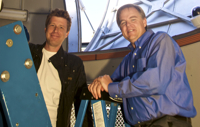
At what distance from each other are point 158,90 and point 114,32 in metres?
3.75

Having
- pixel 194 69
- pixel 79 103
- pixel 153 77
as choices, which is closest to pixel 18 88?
pixel 153 77

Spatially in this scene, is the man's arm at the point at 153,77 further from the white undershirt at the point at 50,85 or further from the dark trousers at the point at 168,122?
the white undershirt at the point at 50,85

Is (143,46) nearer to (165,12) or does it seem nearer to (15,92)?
(15,92)

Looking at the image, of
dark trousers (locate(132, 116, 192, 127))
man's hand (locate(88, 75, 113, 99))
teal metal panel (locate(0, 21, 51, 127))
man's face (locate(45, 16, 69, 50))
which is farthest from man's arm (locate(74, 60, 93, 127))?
teal metal panel (locate(0, 21, 51, 127))

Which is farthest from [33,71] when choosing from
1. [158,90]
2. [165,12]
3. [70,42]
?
[165,12]

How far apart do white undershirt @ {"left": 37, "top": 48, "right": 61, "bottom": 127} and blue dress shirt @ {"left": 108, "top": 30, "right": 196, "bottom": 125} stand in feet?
2.28

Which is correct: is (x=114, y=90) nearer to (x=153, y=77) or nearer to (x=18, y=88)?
(x=153, y=77)

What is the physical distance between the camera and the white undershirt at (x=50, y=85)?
1624 mm

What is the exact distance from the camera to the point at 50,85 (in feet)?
5.52

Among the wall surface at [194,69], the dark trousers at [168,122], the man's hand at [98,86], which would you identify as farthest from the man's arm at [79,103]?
the wall surface at [194,69]

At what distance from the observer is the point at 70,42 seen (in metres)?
3.88

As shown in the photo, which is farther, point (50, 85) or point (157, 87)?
point (50, 85)

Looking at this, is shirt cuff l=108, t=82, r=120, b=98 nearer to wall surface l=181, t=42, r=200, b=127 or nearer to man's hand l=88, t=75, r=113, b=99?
man's hand l=88, t=75, r=113, b=99

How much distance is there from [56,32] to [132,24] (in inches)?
33.4
